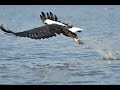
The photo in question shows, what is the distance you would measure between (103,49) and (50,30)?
867 mm

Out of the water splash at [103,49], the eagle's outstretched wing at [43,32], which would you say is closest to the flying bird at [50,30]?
the eagle's outstretched wing at [43,32]

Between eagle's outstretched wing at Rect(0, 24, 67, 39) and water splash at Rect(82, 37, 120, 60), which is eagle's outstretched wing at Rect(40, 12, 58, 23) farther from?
water splash at Rect(82, 37, 120, 60)

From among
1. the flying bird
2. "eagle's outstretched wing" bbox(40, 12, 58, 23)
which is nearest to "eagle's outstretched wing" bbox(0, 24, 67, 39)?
the flying bird

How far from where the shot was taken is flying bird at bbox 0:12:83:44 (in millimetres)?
A: 8609

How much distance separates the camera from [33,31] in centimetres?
863

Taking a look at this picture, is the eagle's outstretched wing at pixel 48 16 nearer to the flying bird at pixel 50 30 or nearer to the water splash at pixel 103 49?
the flying bird at pixel 50 30

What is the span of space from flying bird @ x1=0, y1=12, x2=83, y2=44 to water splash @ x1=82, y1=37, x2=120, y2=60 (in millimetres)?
234

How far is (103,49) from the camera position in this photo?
8.80 m

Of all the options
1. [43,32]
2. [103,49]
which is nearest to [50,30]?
[43,32]

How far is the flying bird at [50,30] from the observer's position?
339 inches

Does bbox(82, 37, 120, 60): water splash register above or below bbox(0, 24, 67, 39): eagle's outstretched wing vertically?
below

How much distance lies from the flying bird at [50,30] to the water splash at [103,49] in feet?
0.77

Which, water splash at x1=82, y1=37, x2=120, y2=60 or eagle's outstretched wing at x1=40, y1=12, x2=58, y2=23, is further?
water splash at x1=82, y1=37, x2=120, y2=60

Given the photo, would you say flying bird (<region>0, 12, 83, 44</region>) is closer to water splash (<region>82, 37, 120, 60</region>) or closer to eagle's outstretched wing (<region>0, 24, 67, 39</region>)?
eagle's outstretched wing (<region>0, 24, 67, 39</region>)
